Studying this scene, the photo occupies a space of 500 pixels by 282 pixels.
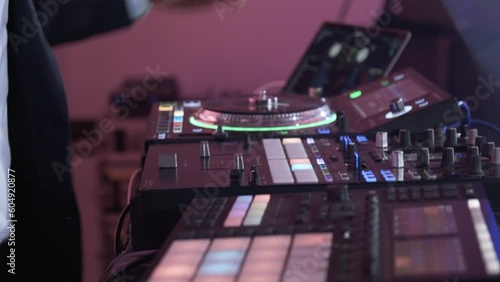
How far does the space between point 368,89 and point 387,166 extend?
1.94 feet

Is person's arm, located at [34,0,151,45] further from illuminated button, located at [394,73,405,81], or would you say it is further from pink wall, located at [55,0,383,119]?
pink wall, located at [55,0,383,119]

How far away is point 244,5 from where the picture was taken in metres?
3.16

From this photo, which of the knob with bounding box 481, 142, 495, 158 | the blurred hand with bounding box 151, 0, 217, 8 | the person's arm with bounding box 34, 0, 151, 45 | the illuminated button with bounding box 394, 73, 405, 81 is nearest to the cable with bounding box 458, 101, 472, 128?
the illuminated button with bounding box 394, 73, 405, 81

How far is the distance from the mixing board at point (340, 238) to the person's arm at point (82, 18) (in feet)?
2.83

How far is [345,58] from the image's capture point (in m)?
2.25

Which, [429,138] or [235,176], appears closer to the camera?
[235,176]

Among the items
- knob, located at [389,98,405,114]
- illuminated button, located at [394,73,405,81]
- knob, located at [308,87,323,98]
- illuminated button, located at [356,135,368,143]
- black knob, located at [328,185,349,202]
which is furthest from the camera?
knob, located at [308,87,323,98]

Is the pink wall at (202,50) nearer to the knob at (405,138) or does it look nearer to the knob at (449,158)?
the knob at (405,138)

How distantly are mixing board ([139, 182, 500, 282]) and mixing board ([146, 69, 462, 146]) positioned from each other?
2.14 ft

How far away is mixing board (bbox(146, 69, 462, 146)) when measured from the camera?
1666mm

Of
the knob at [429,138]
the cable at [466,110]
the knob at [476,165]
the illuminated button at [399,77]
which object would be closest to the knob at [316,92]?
the illuminated button at [399,77]

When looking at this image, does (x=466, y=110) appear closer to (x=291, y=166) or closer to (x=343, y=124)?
(x=343, y=124)

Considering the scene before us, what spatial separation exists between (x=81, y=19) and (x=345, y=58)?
74cm

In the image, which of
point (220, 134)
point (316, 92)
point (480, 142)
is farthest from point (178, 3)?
point (480, 142)
